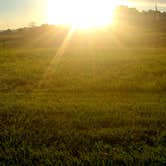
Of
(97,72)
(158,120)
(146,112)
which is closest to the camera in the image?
(158,120)

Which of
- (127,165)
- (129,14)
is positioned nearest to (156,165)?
(127,165)

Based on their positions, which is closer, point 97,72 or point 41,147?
point 41,147

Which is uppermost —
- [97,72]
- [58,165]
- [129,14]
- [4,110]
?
[58,165]

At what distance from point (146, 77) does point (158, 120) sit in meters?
9.95

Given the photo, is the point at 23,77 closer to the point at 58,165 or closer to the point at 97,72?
the point at 97,72

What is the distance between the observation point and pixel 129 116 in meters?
10.0

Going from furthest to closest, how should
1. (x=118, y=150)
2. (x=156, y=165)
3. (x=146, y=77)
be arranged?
1. (x=146, y=77)
2. (x=118, y=150)
3. (x=156, y=165)

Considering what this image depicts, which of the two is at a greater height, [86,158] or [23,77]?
[86,158]

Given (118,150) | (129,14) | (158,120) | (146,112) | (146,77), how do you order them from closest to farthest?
(118,150) → (158,120) → (146,112) → (146,77) → (129,14)

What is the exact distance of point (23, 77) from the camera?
19.6m

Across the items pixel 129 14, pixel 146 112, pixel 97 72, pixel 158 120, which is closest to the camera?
pixel 158 120

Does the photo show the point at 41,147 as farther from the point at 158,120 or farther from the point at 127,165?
the point at 158,120

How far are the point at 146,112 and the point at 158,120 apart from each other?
3.18 ft

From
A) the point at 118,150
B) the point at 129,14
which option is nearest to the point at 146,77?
the point at 118,150
